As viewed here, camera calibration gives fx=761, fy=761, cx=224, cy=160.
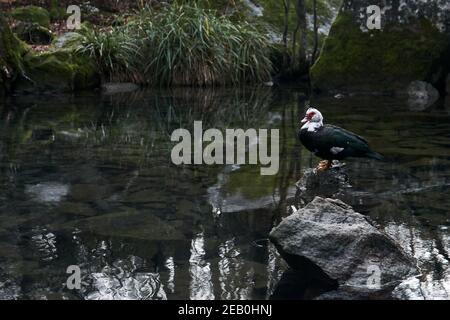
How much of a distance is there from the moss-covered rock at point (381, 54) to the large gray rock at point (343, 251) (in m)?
9.47

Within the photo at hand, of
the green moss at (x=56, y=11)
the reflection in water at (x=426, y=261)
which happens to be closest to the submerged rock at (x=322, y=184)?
the reflection in water at (x=426, y=261)

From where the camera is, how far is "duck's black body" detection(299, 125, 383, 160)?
6.15 m

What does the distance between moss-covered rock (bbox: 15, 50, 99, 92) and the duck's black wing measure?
8.71 meters

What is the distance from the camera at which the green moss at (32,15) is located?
18125mm

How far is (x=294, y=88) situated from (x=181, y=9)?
9.28ft

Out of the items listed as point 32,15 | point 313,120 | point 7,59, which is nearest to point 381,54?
point 7,59

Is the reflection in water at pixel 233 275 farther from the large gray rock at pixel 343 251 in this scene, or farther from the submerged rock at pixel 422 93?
the submerged rock at pixel 422 93

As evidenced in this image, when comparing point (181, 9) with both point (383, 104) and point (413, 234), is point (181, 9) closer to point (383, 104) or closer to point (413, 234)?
point (383, 104)

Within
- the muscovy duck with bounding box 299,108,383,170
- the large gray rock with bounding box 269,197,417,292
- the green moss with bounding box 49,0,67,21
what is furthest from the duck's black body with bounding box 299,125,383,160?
the green moss with bounding box 49,0,67,21

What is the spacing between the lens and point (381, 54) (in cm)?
1350

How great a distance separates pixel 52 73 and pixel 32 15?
496cm

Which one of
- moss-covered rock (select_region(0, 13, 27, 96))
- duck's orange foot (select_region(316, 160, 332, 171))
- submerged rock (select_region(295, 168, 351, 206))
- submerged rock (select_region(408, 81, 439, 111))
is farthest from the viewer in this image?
moss-covered rock (select_region(0, 13, 27, 96))

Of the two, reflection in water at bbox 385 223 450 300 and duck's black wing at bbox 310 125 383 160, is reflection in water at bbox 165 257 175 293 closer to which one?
reflection in water at bbox 385 223 450 300
